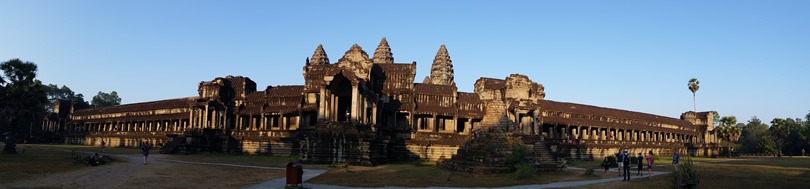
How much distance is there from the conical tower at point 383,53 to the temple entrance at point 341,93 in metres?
31.9

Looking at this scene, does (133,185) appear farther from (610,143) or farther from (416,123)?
(610,143)

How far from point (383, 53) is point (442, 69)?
1059 cm

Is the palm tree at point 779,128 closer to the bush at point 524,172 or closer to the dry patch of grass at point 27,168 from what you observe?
the bush at point 524,172

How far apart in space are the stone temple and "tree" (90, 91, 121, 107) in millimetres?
54962

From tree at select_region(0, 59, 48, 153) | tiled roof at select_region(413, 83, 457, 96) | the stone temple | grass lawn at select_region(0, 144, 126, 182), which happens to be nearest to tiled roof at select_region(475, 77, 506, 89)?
the stone temple

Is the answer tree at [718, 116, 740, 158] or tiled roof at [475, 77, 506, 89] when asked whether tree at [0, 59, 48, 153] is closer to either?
tiled roof at [475, 77, 506, 89]

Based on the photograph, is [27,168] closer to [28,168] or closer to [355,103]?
[28,168]

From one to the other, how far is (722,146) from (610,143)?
30134 mm

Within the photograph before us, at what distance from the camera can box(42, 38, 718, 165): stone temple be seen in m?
36.1

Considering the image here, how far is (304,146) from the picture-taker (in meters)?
35.7

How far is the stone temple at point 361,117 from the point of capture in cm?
3612

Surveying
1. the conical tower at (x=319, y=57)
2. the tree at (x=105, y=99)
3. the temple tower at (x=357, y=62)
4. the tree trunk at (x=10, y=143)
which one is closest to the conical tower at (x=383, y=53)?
the conical tower at (x=319, y=57)

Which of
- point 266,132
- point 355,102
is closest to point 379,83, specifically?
point 355,102

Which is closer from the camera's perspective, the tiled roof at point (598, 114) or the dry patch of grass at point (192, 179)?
the dry patch of grass at point (192, 179)
